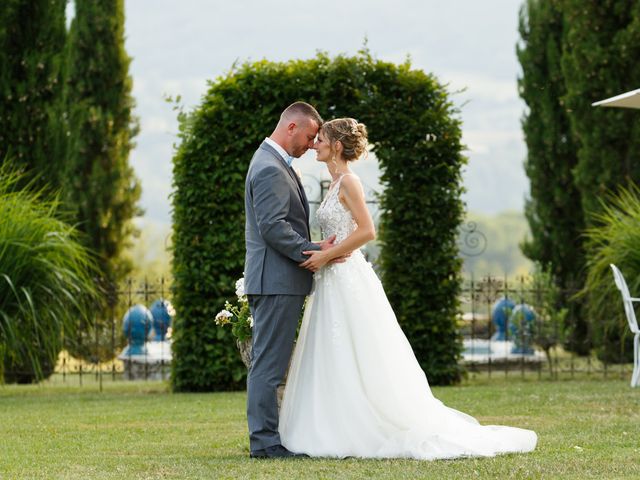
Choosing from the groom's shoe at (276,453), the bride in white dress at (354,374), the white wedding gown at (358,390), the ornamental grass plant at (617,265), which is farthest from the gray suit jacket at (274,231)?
the ornamental grass plant at (617,265)

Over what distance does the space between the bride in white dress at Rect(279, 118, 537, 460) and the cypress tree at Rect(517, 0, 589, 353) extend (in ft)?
37.9

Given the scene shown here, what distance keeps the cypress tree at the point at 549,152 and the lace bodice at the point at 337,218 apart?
Result: 1156 centimetres

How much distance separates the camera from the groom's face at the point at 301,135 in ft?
19.0

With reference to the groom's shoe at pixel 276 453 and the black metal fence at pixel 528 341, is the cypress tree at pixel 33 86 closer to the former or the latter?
the black metal fence at pixel 528 341

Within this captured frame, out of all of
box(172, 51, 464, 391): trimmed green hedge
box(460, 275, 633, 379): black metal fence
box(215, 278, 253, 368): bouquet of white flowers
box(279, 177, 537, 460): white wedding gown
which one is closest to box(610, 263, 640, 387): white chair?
box(172, 51, 464, 391): trimmed green hedge

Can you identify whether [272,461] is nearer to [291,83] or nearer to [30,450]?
[30,450]

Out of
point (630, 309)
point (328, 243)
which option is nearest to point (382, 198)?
point (630, 309)

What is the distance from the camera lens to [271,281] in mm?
5633

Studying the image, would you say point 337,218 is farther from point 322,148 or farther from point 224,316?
point 224,316

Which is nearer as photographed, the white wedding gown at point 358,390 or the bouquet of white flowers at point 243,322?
the white wedding gown at point 358,390

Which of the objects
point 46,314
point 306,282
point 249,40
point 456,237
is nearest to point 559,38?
point 456,237

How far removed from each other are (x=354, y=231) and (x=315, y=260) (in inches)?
12.3

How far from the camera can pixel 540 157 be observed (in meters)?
17.5

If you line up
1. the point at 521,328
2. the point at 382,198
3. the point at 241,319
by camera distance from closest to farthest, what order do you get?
the point at 241,319
the point at 382,198
the point at 521,328
